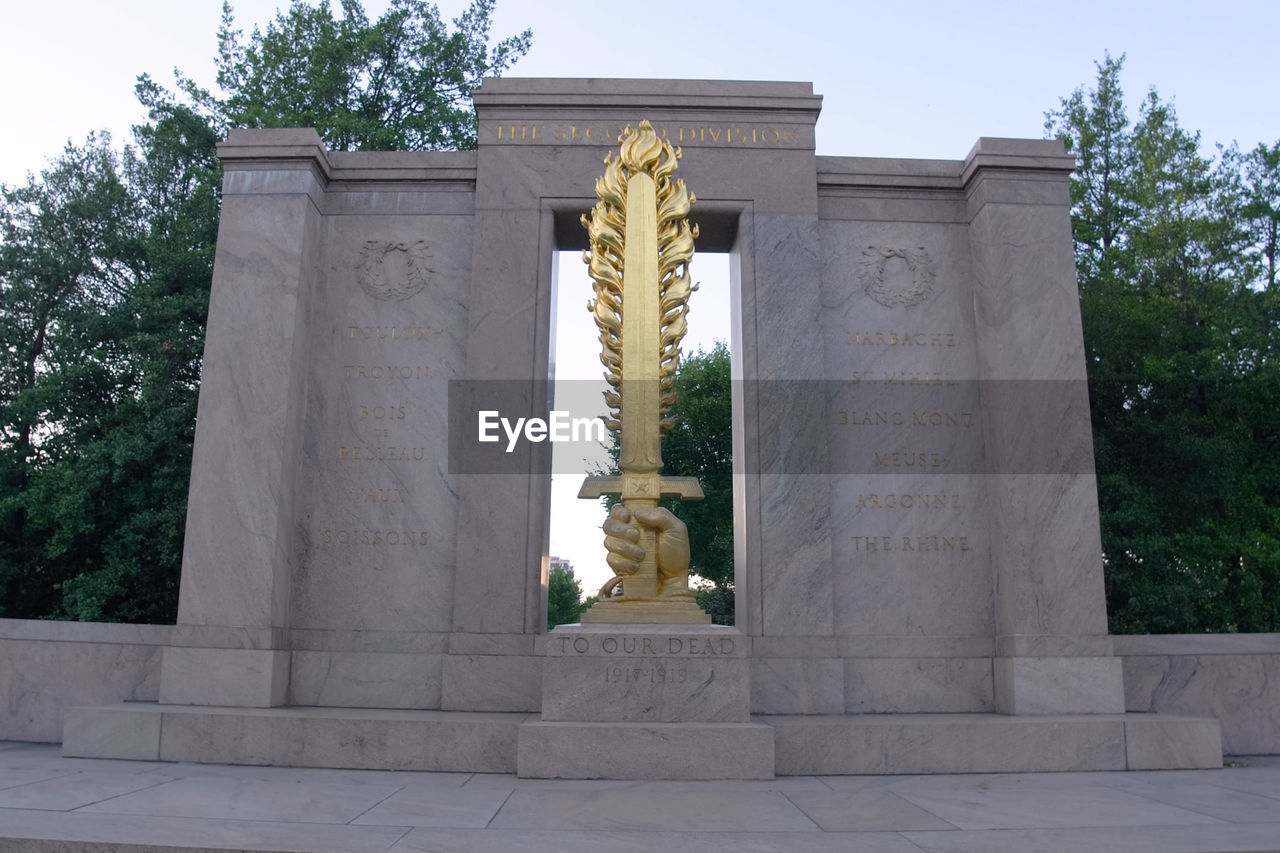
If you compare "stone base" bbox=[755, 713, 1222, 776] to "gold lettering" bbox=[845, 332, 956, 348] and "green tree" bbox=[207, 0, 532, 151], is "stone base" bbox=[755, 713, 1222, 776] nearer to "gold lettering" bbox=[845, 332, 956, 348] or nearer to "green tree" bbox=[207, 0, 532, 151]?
"gold lettering" bbox=[845, 332, 956, 348]

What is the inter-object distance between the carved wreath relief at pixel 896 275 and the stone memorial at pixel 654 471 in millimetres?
43

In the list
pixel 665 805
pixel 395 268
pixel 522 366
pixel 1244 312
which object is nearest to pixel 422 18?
pixel 395 268

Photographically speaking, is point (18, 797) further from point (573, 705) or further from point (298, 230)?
point (298, 230)

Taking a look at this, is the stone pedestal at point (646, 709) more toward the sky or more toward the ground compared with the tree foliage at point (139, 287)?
more toward the ground

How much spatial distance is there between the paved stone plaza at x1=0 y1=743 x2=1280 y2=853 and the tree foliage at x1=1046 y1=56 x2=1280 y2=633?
39.3 ft

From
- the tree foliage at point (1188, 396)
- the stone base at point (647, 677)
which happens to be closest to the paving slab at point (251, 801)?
the stone base at point (647, 677)

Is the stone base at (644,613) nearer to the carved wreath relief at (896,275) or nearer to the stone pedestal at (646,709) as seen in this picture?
the stone pedestal at (646,709)

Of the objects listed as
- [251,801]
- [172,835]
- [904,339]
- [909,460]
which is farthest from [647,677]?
[904,339]

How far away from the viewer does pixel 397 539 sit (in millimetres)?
11508

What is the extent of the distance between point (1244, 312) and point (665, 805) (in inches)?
815

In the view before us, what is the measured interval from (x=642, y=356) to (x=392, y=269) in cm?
454

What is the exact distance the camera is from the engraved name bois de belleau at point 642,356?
916cm

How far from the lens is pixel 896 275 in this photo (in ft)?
40.7

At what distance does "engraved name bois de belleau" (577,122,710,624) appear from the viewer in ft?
30.1
